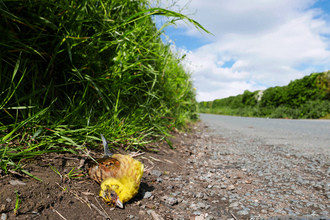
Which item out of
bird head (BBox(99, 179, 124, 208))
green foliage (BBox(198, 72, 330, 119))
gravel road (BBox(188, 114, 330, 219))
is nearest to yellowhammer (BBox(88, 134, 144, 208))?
bird head (BBox(99, 179, 124, 208))

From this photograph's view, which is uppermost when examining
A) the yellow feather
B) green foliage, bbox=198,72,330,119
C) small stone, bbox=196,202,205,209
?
green foliage, bbox=198,72,330,119

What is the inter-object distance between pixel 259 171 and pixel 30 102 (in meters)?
1.86

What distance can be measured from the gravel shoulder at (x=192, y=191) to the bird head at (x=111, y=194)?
0.03 m

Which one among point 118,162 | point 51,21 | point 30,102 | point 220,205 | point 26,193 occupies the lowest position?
point 220,205

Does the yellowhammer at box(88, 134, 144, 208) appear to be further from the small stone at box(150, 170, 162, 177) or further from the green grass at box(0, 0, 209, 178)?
the small stone at box(150, 170, 162, 177)

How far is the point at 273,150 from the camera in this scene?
255 centimetres

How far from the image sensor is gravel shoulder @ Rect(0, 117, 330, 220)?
873 mm

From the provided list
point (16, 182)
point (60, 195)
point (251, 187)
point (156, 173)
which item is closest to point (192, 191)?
point (156, 173)

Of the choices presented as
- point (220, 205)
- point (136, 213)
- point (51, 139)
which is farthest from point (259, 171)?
point (51, 139)

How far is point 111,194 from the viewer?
954mm

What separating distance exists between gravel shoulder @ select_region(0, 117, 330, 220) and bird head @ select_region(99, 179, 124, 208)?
0.03 m

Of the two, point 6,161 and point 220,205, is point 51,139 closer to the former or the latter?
point 6,161

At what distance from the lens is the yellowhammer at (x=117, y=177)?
96cm

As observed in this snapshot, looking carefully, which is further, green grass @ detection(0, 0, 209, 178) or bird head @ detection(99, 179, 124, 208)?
green grass @ detection(0, 0, 209, 178)
